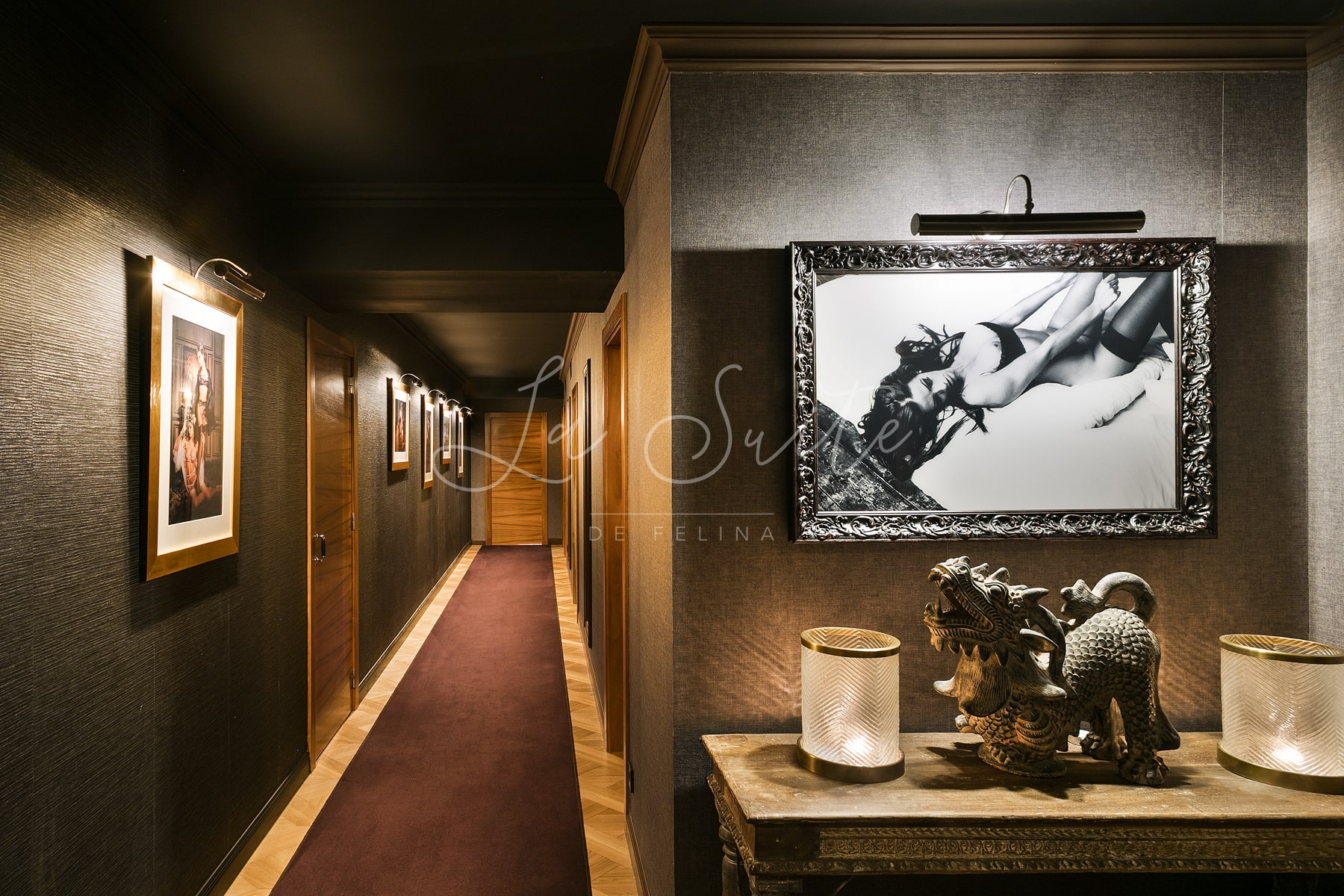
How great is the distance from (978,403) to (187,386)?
2301 mm

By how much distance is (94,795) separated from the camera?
167 cm

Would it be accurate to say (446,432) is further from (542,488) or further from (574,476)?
(542,488)

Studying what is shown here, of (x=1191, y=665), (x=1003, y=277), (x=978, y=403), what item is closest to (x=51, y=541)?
(x=978, y=403)

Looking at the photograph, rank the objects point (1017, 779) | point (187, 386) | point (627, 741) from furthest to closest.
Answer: point (627, 741) → point (187, 386) → point (1017, 779)

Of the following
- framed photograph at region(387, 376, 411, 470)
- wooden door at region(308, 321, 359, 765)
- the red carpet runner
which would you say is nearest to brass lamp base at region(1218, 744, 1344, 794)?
the red carpet runner

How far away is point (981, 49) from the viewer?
5.62ft

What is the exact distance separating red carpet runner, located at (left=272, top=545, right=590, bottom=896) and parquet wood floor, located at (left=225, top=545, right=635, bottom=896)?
0.17ft

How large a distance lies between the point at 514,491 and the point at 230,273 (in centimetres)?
854

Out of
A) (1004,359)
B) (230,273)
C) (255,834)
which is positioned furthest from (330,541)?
(1004,359)

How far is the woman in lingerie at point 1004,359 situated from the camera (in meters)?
1.71

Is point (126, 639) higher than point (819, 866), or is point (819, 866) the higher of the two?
point (126, 639)

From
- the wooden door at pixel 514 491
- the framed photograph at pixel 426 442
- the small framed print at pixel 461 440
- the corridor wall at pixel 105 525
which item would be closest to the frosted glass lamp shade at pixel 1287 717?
the corridor wall at pixel 105 525

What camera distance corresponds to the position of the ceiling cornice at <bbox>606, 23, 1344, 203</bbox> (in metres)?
1.67

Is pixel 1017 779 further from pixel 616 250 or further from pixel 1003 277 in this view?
pixel 616 250
